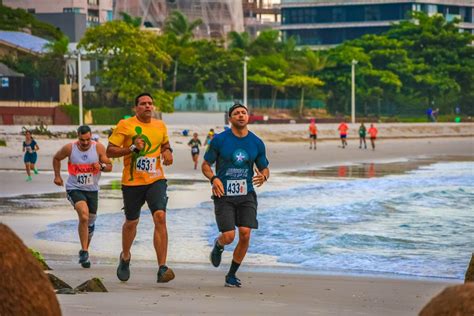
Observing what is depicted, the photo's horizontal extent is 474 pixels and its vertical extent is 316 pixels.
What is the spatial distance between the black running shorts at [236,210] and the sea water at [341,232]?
3.15m

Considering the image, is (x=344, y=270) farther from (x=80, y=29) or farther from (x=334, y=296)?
(x=80, y=29)

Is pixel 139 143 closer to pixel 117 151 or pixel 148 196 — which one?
pixel 117 151

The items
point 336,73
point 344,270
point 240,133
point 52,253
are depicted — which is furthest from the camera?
point 336,73

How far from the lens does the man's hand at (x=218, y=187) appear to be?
10445 mm

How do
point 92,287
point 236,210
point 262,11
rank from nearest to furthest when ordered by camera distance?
1. point 92,287
2. point 236,210
3. point 262,11

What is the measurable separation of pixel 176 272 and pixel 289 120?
62.4 meters

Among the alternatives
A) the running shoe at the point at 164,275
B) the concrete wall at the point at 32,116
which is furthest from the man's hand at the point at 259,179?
the concrete wall at the point at 32,116

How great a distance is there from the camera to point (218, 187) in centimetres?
1045

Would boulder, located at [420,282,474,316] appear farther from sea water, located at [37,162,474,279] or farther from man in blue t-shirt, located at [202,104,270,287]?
sea water, located at [37,162,474,279]

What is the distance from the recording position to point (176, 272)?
41.7 ft

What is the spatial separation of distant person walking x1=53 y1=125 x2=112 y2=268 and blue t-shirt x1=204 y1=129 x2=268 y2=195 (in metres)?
2.22

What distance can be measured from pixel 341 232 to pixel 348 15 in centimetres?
11291

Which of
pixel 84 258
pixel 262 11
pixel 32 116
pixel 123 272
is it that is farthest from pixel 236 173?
pixel 262 11

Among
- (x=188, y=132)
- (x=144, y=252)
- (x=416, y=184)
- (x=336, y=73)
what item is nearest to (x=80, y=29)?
(x=336, y=73)
